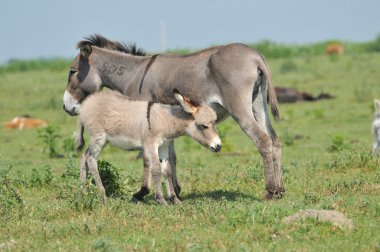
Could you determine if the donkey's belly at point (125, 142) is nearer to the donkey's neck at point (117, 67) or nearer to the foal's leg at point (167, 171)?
the foal's leg at point (167, 171)

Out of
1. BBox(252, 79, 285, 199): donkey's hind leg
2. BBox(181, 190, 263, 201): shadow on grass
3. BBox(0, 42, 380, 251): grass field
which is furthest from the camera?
BBox(181, 190, 263, 201): shadow on grass

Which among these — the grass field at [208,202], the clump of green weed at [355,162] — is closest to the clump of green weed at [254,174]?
the grass field at [208,202]

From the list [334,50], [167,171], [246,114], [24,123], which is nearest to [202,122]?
[246,114]

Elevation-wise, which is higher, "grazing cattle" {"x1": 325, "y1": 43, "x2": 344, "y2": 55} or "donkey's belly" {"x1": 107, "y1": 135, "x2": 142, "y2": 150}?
"donkey's belly" {"x1": 107, "y1": 135, "x2": 142, "y2": 150}

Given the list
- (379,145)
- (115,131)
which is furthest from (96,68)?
(379,145)

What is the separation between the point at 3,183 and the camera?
9.42m

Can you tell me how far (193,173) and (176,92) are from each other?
3.29m

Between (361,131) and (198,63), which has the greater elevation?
(198,63)

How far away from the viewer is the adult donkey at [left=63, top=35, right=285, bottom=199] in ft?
32.0

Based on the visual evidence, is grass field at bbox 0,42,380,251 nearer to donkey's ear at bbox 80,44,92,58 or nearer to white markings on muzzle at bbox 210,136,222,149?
white markings on muzzle at bbox 210,136,222,149

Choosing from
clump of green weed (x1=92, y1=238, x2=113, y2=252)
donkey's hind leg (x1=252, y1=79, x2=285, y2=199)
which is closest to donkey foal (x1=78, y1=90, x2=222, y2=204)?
donkey's hind leg (x1=252, y1=79, x2=285, y2=199)

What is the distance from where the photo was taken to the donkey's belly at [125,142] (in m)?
9.73

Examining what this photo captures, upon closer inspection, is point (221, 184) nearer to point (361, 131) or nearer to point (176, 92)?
point (176, 92)

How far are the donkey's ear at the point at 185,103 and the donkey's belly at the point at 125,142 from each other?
71 centimetres
